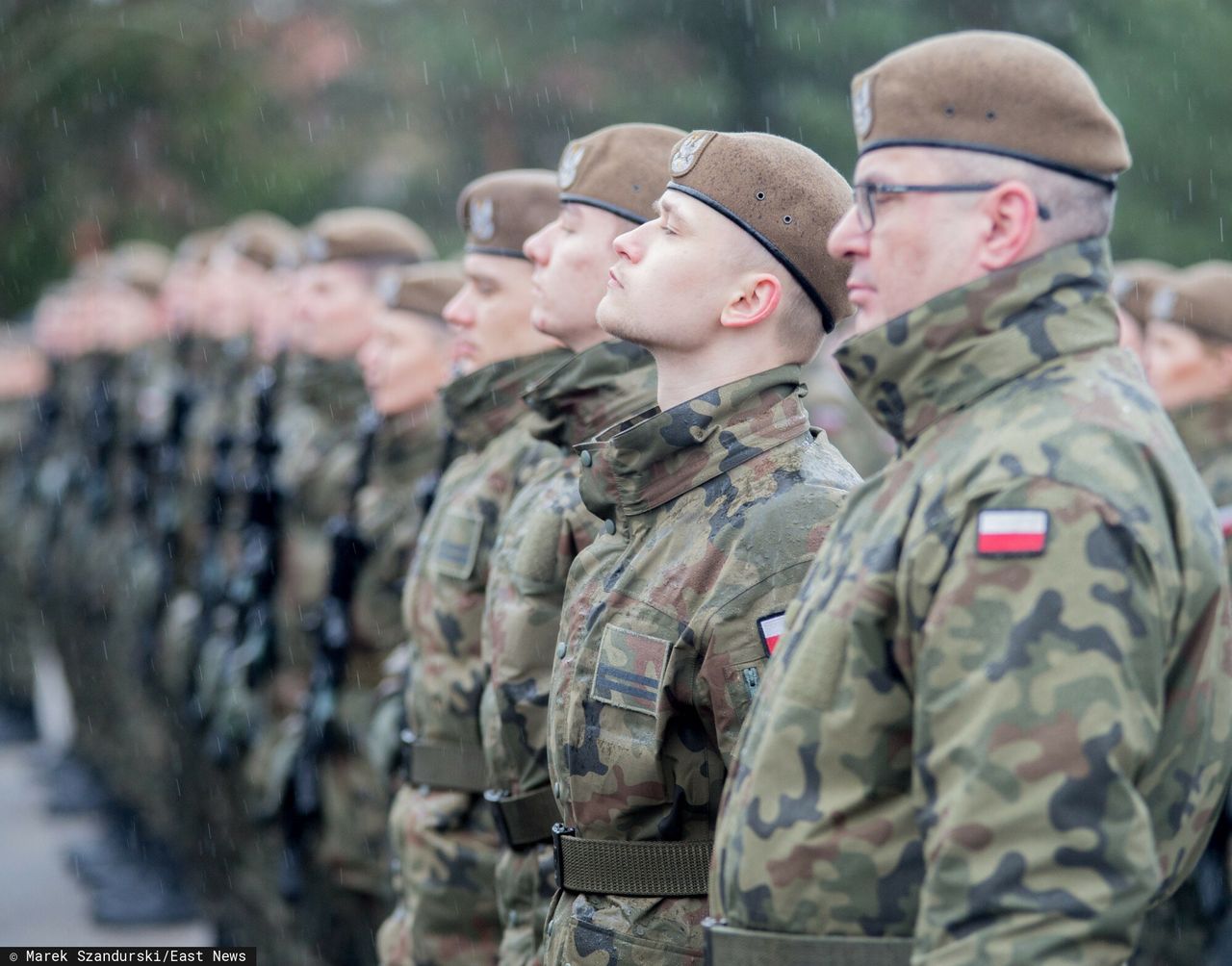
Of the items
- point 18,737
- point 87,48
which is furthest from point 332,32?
point 18,737

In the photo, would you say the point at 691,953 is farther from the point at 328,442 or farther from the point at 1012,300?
the point at 328,442

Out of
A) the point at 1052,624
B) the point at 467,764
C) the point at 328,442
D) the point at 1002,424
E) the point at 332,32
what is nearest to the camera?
the point at 1052,624

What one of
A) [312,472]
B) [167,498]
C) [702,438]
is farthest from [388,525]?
[167,498]

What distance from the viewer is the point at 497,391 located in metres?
4.52

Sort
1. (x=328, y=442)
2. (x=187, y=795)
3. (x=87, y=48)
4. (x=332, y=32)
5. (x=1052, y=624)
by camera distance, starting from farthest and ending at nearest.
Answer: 1. (x=332, y=32)
2. (x=87, y=48)
3. (x=187, y=795)
4. (x=328, y=442)
5. (x=1052, y=624)

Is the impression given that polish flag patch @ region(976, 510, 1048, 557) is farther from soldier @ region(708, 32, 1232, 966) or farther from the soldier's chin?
the soldier's chin

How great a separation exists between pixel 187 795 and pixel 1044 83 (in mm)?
7046

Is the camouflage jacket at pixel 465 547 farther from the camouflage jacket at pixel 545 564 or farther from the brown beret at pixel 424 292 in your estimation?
the brown beret at pixel 424 292

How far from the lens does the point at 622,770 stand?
296 cm

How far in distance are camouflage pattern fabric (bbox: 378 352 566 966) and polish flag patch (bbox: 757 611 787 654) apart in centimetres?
142

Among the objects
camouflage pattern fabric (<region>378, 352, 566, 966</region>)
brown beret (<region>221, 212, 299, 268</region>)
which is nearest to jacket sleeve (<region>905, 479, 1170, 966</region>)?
camouflage pattern fabric (<region>378, 352, 566, 966</region>)

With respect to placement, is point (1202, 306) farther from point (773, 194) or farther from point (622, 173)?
point (773, 194)

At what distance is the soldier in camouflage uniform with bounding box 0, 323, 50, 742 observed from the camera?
1355cm

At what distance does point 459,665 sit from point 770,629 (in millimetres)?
1624
